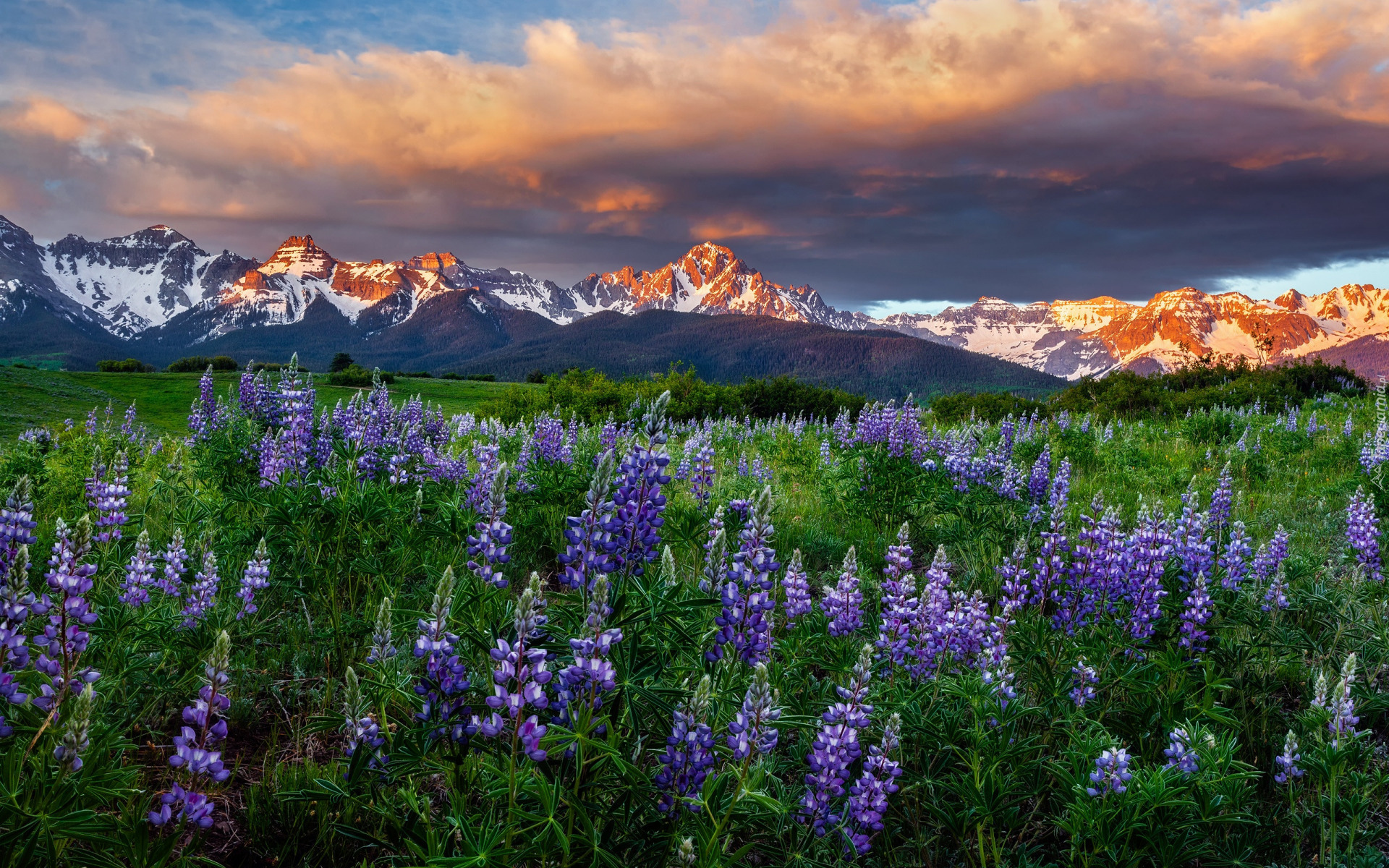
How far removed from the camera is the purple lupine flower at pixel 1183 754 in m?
2.92

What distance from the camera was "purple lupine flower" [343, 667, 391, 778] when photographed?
2416 millimetres

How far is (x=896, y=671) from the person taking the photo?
382cm

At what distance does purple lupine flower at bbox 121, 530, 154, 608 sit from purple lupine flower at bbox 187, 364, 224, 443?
4.36m

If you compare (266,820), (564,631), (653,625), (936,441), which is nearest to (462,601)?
(564,631)

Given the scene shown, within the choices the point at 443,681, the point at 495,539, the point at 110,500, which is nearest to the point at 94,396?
the point at 110,500

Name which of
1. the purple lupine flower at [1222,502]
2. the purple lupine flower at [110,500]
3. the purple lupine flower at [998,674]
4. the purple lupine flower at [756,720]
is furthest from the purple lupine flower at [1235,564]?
the purple lupine flower at [110,500]

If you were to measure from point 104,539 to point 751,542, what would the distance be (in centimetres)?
445

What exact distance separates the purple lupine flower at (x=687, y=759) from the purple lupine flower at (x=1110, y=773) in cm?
154

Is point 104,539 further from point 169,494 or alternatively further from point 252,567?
point 169,494

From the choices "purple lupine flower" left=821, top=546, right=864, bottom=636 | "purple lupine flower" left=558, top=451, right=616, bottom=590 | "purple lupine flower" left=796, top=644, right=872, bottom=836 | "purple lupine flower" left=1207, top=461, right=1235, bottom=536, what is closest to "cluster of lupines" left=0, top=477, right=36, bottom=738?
"purple lupine flower" left=558, top=451, right=616, bottom=590

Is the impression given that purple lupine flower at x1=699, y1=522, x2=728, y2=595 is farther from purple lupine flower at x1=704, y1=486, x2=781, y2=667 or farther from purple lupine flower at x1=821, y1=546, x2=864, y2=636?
purple lupine flower at x1=821, y1=546, x2=864, y2=636

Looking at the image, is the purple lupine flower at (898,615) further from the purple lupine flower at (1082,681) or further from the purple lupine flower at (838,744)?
the purple lupine flower at (838,744)

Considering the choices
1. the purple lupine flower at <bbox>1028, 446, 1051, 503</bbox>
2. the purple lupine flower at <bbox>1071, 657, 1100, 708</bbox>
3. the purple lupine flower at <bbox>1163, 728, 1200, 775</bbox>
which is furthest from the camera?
the purple lupine flower at <bbox>1028, 446, 1051, 503</bbox>

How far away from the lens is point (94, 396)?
68.8 feet
